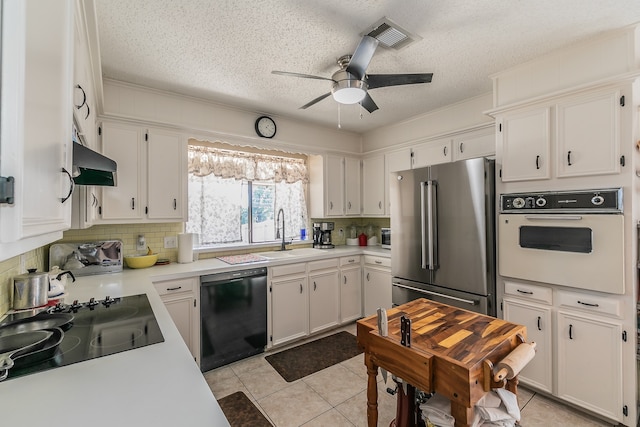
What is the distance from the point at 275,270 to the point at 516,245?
2.22m

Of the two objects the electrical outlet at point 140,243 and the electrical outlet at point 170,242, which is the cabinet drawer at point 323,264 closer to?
the electrical outlet at point 170,242

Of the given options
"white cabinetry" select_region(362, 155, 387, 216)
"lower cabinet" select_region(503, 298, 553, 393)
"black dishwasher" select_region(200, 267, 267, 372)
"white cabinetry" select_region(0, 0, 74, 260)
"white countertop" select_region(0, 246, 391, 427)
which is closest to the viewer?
"white cabinetry" select_region(0, 0, 74, 260)

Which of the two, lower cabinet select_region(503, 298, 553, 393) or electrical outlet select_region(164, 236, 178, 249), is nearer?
lower cabinet select_region(503, 298, 553, 393)

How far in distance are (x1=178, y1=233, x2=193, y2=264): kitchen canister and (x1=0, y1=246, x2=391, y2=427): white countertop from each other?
71.8 inches

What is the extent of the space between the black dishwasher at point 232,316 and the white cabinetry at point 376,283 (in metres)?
1.40

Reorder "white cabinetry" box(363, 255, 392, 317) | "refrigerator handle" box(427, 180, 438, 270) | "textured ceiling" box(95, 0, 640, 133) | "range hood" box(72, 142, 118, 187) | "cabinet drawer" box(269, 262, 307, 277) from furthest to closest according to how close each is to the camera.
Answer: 1. "white cabinetry" box(363, 255, 392, 317)
2. "cabinet drawer" box(269, 262, 307, 277)
3. "refrigerator handle" box(427, 180, 438, 270)
4. "textured ceiling" box(95, 0, 640, 133)
5. "range hood" box(72, 142, 118, 187)

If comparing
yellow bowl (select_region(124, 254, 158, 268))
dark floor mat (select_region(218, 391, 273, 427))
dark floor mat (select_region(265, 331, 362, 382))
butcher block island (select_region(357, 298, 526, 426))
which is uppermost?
yellow bowl (select_region(124, 254, 158, 268))

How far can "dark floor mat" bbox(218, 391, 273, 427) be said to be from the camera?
203 centimetres

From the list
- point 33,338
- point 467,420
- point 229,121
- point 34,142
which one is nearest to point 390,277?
point 467,420

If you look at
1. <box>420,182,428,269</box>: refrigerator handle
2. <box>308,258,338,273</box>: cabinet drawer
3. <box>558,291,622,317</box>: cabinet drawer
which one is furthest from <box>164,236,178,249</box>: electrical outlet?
<box>558,291,622,317</box>: cabinet drawer

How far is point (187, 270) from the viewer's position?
257cm

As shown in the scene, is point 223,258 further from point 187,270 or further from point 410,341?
point 410,341

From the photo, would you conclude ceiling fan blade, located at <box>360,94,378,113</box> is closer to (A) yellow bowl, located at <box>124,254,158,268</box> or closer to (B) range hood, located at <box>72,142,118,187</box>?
(B) range hood, located at <box>72,142,118,187</box>

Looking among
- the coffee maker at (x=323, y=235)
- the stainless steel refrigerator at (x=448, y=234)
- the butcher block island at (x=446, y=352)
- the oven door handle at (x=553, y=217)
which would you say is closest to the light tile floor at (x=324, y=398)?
the butcher block island at (x=446, y=352)
